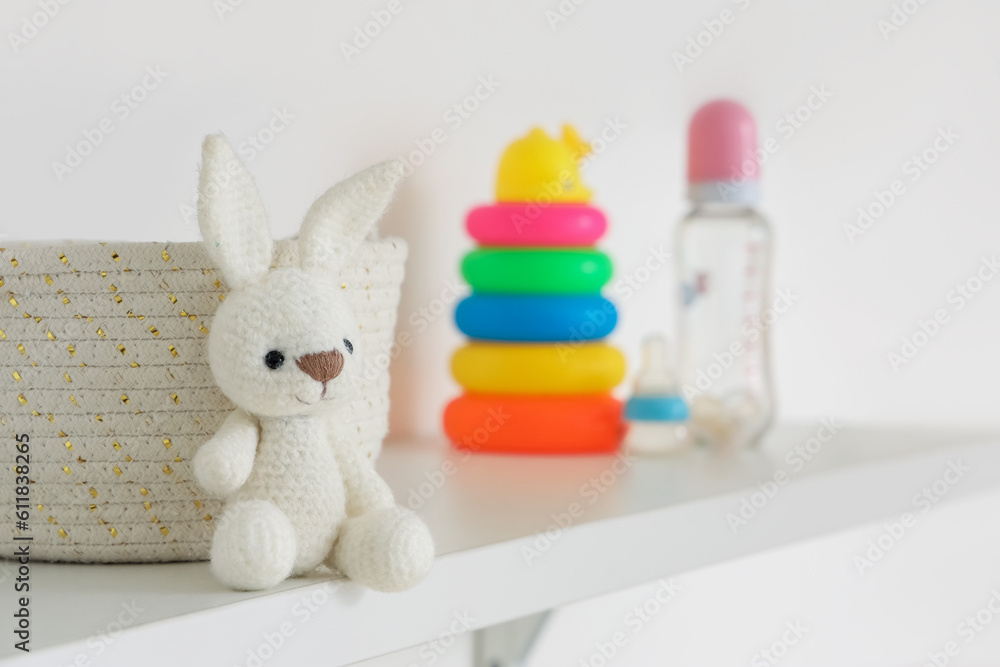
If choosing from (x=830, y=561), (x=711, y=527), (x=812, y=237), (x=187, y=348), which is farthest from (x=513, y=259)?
(x=830, y=561)

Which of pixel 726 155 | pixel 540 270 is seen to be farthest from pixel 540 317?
pixel 726 155

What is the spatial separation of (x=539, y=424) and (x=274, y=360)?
0.44 metres

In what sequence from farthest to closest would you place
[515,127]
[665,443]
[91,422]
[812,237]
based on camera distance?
[812,237]
[515,127]
[665,443]
[91,422]

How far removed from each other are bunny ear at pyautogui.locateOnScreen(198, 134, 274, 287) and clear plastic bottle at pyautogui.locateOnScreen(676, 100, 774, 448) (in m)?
0.51

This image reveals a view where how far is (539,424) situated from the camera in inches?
31.8

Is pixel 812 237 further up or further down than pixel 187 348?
further up

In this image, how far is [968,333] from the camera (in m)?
1.28

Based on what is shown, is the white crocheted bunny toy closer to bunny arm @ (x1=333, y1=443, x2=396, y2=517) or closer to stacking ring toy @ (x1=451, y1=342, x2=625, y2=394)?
bunny arm @ (x1=333, y1=443, x2=396, y2=517)

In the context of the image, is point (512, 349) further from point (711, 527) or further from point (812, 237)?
point (812, 237)

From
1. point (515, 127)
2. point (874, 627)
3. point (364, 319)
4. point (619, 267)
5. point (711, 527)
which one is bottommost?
point (874, 627)

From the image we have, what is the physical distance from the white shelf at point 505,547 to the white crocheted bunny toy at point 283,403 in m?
0.02

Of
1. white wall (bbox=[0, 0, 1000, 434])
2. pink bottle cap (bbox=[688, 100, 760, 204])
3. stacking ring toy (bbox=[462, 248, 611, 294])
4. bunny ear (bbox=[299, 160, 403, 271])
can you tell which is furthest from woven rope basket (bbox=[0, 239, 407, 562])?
pink bottle cap (bbox=[688, 100, 760, 204])

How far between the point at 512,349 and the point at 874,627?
0.70m

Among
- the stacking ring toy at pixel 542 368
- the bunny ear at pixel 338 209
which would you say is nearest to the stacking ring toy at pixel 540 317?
the stacking ring toy at pixel 542 368
